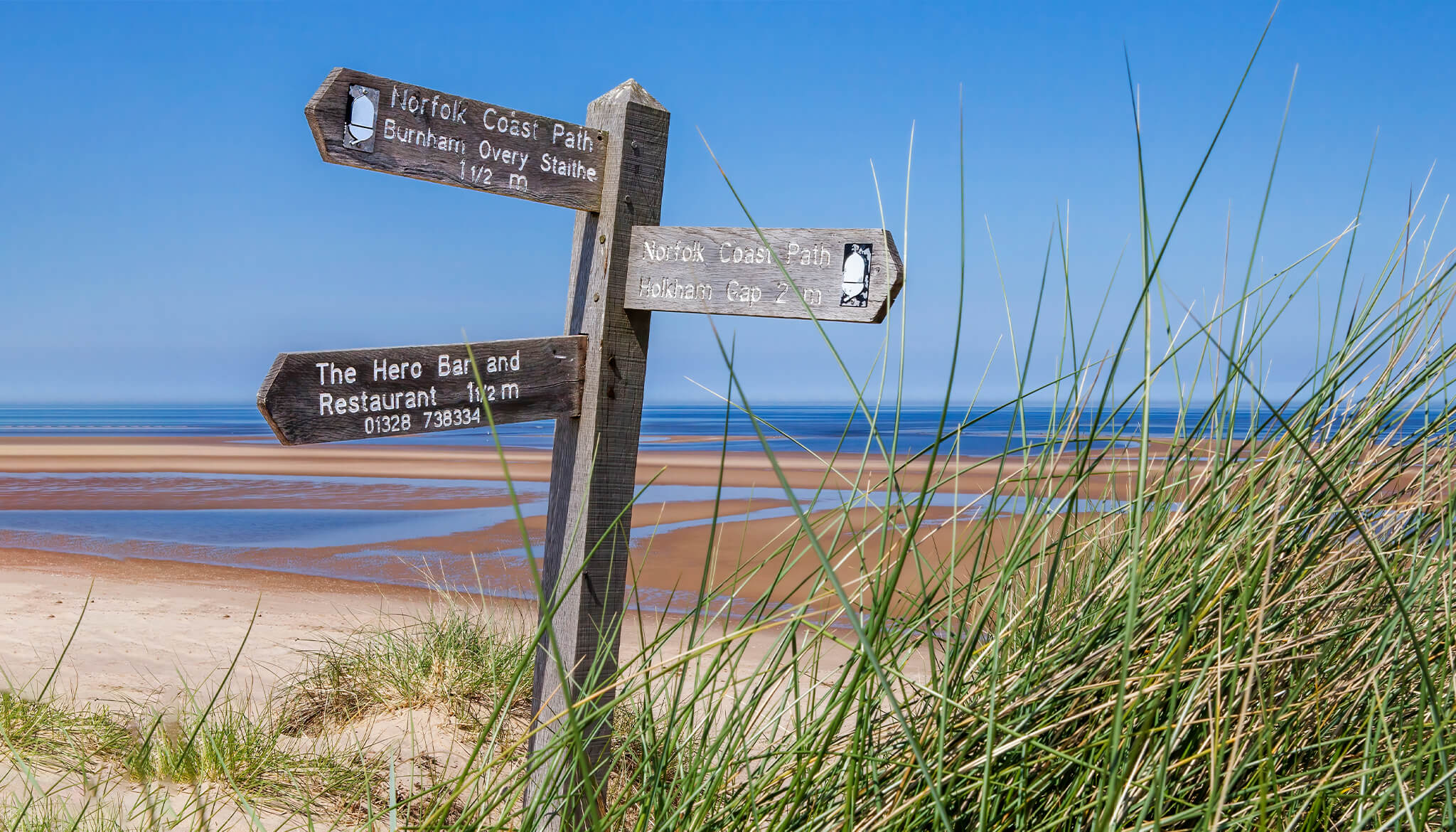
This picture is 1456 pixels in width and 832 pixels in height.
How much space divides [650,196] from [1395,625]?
6.93 feet

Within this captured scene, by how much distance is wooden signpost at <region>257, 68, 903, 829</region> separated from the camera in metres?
2.18

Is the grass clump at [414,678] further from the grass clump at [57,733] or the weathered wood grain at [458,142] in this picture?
the weathered wood grain at [458,142]

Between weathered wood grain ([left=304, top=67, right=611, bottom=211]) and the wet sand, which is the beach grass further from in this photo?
weathered wood grain ([left=304, top=67, right=611, bottom=211])

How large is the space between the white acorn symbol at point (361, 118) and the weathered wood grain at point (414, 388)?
0.53 metres

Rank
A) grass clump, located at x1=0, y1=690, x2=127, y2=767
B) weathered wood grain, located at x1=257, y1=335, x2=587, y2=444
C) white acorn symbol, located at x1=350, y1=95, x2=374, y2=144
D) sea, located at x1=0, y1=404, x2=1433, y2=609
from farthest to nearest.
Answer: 1. sea, located at x1=0, y1=404, x2=1433, y2=609
2. grass clump, located at x1=0, y1=690, x2=127, y2=767
3. white acorn symbol, located at x1=350, y1=95, x2=374, y2=144
4. weathered wood grain, located at x1=257, y1=335, x2=587, y2=444

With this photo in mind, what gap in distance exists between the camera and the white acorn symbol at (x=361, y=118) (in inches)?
87.0

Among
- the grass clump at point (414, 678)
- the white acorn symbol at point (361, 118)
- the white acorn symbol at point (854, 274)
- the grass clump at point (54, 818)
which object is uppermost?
the white acorn symbol at point (361, 118)

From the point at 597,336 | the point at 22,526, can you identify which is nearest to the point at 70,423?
the point at 22,526

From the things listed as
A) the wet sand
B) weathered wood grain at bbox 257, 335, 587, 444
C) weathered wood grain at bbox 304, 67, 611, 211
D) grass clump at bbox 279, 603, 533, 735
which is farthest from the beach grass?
grass clump at bbox 279, 603, 533, 735

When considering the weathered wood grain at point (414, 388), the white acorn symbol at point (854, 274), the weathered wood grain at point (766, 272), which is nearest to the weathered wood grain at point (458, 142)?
the weathered wood grain at point (766, 272)

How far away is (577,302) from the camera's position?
2.77 metres

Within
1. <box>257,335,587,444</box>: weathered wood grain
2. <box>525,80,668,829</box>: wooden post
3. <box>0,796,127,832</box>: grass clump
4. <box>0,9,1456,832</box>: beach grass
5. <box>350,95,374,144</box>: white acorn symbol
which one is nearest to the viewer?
<box>0,9,1456,832</box>: beach grass

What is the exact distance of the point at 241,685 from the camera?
12.1 feet

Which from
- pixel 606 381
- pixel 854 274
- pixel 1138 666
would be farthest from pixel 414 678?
pixel 1138 666
